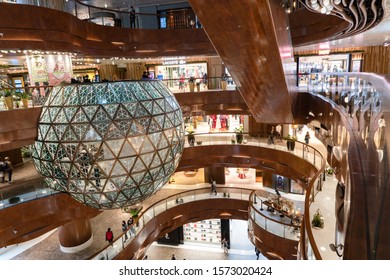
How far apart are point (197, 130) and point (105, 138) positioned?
55.7ft

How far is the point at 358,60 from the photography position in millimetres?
15469

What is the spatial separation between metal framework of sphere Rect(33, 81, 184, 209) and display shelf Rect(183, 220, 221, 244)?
17.8 m

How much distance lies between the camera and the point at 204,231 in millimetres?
19828

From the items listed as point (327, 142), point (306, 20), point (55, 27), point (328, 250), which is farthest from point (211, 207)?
point (328, 250)

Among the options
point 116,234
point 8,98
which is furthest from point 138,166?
point 116,234

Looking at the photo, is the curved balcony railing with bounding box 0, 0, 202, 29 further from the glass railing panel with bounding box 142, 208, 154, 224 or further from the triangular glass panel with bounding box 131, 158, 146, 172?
the triangular glass panel with bounding box 131, 158, 146, 172

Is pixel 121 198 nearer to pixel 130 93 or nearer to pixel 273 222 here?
pixel 130 93

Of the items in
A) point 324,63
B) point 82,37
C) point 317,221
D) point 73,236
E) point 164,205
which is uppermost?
point 82,37

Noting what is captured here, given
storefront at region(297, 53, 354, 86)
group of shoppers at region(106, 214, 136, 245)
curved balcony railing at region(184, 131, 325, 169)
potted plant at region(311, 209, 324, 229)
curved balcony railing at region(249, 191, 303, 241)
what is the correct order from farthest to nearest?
storefront at region(297, 53, 354, 86)
curved balcony railing at region(184, 131, 325, 169)
group of shoppers at region(106, 214, 136, 245)
curved balcony railing at region(249, 191, 303, 241)
potted plant at region(311, 209, 324, 229)

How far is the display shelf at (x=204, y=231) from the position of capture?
19.7 metres

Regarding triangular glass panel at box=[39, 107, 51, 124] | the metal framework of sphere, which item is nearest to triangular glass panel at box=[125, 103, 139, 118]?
the metal framework of sphere

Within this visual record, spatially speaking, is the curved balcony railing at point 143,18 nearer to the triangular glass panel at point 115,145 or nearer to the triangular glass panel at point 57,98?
the triangular glass panel at point 57,98

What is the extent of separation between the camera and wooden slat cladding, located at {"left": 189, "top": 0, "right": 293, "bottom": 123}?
3162 millimetres
